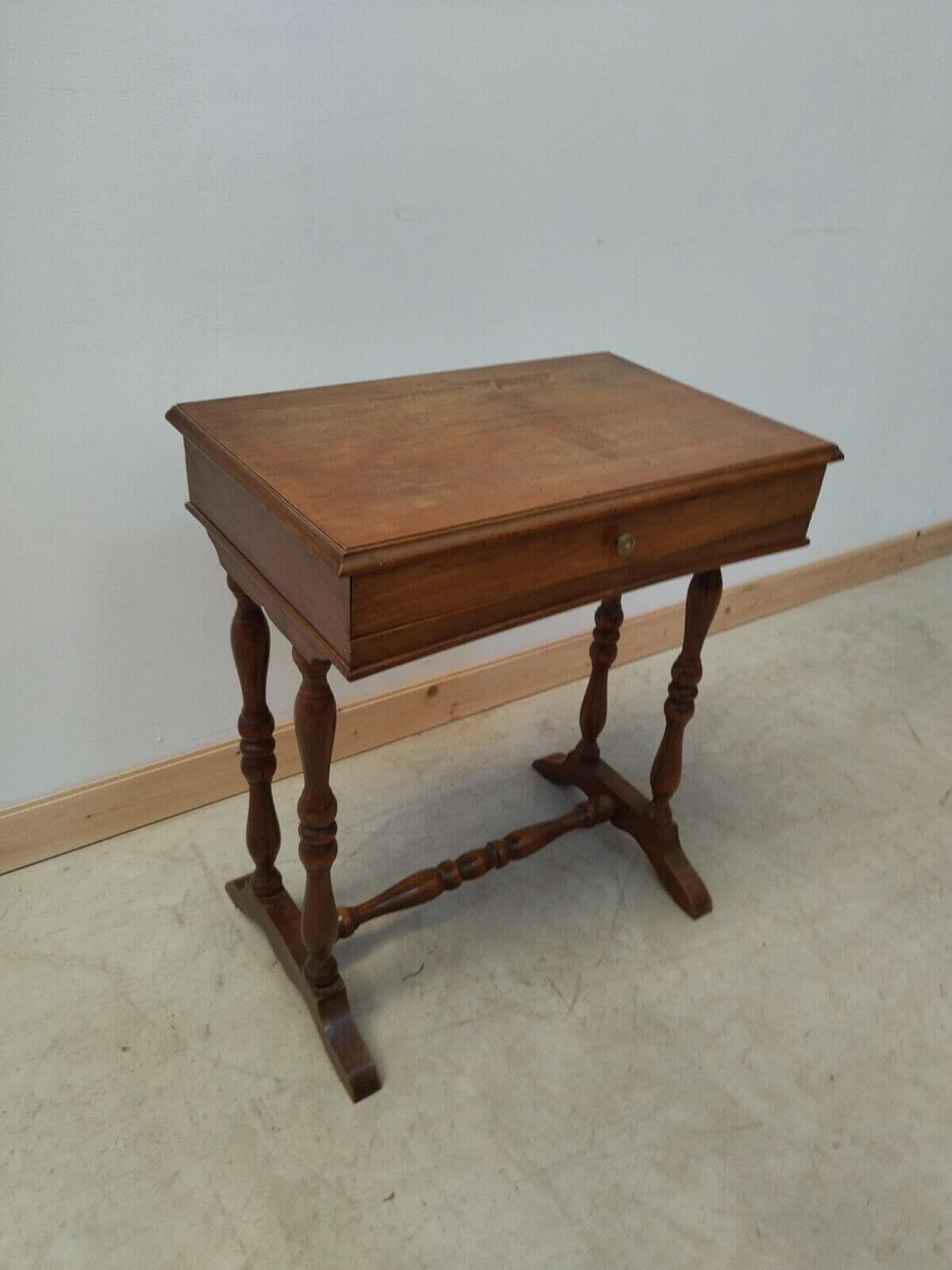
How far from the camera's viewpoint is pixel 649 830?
2.01 metres

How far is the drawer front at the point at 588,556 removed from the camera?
117cm

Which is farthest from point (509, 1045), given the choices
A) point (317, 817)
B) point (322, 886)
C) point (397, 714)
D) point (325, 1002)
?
point (397, 714)

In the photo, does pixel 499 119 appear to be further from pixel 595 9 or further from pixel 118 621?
pixel 118 621

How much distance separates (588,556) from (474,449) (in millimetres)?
225

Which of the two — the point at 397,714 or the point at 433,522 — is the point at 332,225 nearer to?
the point at 433,522

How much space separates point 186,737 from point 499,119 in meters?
1.37

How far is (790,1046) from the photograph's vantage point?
66.9 inches

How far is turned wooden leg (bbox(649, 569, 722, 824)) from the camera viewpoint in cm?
175

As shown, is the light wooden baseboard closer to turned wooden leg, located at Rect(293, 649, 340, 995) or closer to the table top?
turned wooden leg, located at Rect(293, 649, 340, 995)

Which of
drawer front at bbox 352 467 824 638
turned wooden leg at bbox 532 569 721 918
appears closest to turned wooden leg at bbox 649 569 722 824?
turned wooden leg at bbox 532 569 721 918

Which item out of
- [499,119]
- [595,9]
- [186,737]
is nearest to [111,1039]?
[186,737]

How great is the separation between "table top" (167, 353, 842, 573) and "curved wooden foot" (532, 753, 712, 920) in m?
0.81

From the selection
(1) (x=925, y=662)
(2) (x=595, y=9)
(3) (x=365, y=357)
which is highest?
(2) (x=595, y=9)

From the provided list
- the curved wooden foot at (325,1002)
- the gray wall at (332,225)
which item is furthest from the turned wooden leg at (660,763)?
the curved wooden foot at (325,1002)
